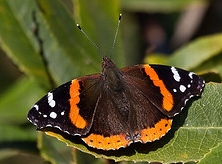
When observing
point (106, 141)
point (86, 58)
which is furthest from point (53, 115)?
point (86, 58)

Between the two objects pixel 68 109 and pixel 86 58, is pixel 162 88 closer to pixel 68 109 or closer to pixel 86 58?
pixel 68 109

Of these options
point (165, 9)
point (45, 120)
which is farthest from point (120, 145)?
point (165, 9)

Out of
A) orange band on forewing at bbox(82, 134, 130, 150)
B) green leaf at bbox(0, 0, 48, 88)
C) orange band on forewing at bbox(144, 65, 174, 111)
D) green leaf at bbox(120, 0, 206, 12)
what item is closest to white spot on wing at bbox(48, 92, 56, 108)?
orange band on forewing at bbox(82, 134, 130, 150)

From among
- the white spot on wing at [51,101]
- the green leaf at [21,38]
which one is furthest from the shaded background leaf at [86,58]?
the white spot on wing at [51,101]

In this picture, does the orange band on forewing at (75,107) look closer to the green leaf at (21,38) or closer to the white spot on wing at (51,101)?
the white spot on wing at (51,101)

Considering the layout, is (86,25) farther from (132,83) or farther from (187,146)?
(187,146)

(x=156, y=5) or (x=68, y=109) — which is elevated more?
(x=156, y=5)

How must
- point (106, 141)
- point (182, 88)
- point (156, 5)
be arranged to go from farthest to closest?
point (156, 5) < point (182, 88) < point (106, 141)
